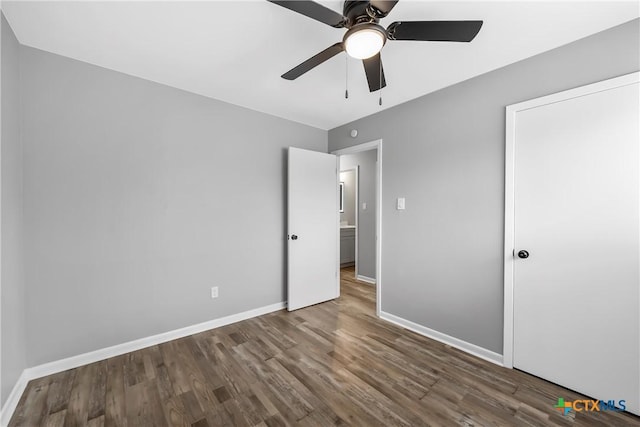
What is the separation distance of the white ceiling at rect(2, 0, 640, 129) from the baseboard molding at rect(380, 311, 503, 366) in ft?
7.87

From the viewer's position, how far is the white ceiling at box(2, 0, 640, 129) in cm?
154

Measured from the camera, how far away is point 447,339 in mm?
2473

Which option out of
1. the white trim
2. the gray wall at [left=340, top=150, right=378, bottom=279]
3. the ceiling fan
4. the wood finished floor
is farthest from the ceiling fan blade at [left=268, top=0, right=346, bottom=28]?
the gray wall at [left=340, top=150, right=378, bottom=279]

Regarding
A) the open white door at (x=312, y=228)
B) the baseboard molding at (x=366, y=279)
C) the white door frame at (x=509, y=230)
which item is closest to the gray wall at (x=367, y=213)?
the baseboard molding at (x=366, y=279)

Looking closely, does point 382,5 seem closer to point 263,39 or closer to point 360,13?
point 360,13

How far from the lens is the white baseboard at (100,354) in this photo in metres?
1.67

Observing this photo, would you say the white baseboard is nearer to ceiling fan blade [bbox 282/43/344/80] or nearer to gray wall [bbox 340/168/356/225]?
ceiling fan blade [bbox 282/43/344/80]

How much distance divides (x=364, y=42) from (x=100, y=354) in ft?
10.0

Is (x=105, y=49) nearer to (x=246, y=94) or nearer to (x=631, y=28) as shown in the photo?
(x=246, y=94)

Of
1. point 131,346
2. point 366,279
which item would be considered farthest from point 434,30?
point 366,279

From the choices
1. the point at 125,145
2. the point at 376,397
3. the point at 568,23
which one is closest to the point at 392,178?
the point at 568,23

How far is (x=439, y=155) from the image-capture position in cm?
255

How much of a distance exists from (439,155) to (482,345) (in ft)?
5.78

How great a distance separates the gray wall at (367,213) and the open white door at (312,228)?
3.69 feet
